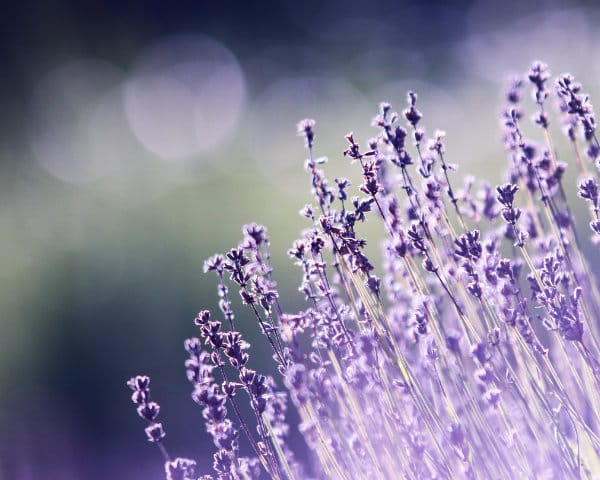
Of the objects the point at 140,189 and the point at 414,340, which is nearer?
the point at 414,340

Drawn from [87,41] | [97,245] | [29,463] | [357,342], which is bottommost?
[357,342]

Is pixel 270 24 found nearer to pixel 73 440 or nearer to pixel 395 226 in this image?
pixel 73 440

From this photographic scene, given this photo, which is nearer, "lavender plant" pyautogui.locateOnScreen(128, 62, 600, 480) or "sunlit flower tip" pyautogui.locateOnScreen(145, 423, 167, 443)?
"lavender plant" pyautogui.locateOnScreen(128, 62, 600, 480)

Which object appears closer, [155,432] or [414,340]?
[155,432]

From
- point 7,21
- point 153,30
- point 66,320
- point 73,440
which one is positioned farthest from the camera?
point 153,30

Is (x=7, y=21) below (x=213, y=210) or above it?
Answer: above

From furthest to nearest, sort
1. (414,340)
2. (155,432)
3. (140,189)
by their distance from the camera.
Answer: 1. (140,189)
2. (414,340)
3. (155,432)

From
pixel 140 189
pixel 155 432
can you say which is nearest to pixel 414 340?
pixel 155 432

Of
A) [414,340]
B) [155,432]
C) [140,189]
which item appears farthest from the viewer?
[140,189]

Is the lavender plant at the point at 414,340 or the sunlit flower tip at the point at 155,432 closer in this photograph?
the lavender plant at the point at 414,340

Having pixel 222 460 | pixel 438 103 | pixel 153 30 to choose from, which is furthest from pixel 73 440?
pixel 153 30

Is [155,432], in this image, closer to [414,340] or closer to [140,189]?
[414,340]
